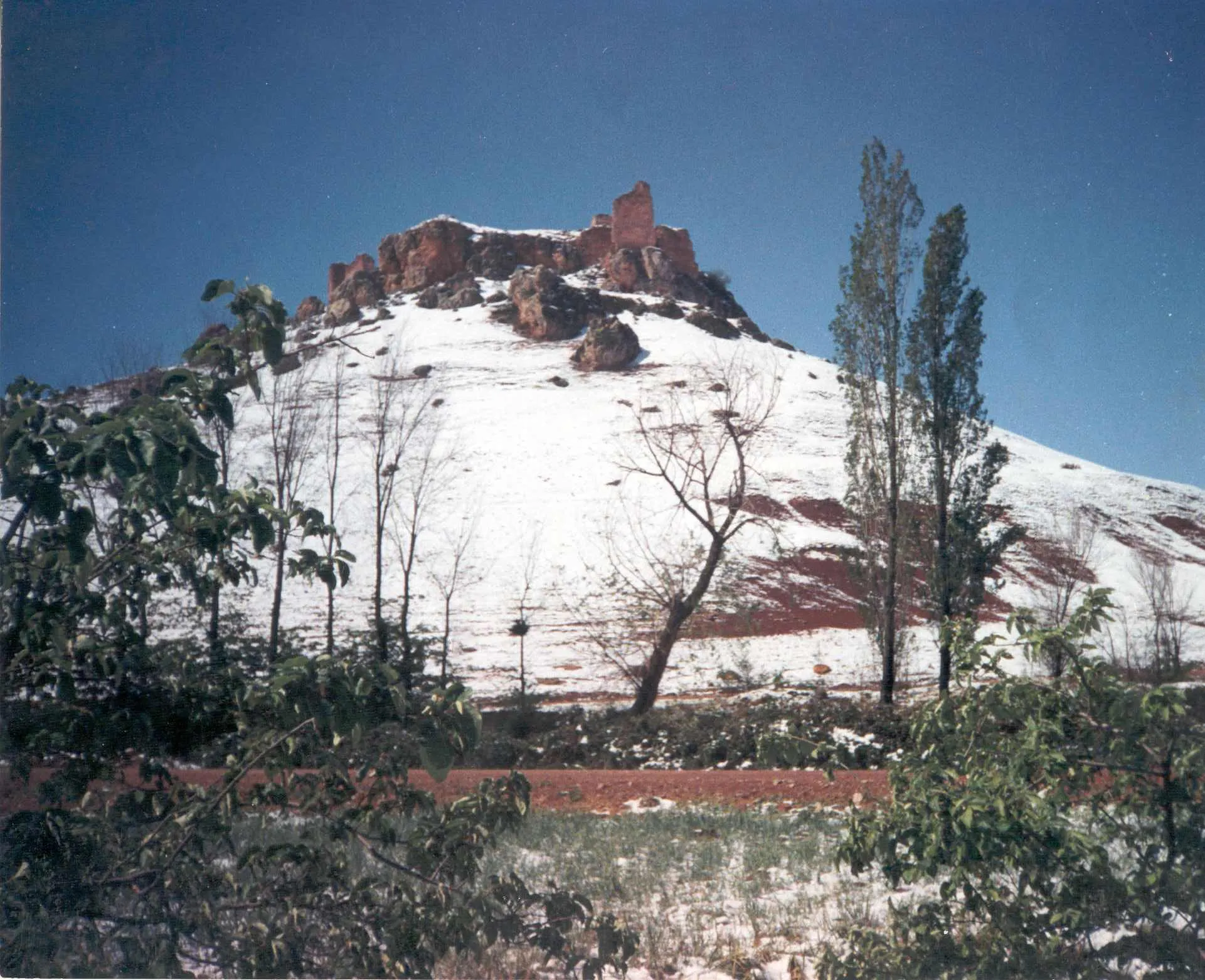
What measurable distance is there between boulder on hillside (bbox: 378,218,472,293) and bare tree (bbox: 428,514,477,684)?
3.10m

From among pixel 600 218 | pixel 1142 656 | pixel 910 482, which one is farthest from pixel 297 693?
pixel 910 482

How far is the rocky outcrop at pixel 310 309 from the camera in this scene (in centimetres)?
538

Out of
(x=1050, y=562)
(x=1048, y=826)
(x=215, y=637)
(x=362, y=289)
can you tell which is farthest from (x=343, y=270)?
(x=1050, y=562)

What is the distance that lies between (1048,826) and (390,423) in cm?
718

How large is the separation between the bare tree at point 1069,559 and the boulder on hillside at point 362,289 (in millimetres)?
6996

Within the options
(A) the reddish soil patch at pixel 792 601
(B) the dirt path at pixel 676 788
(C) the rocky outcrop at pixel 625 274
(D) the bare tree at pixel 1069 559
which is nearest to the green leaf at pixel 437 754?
(B) the dirt path at pixel 676 788

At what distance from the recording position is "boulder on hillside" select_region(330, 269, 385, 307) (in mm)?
5371

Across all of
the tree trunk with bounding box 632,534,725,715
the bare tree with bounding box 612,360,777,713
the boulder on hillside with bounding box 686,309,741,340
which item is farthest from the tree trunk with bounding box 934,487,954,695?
the boulder on hillside with bounding box 686,309,741,340

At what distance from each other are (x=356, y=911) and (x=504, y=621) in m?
9.55

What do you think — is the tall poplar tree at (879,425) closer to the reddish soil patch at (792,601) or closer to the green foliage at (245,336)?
the reddish soil patch at (792,601)

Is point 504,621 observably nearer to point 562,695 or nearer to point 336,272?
point 562,695

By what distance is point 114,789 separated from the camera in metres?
2.88

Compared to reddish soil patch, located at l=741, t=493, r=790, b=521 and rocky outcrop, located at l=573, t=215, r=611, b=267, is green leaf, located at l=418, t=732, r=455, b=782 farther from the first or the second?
reddish soil patch, located at l=741, t=493, r=790, b=521

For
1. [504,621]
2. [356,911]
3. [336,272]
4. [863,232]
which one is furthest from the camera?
[504,621]
